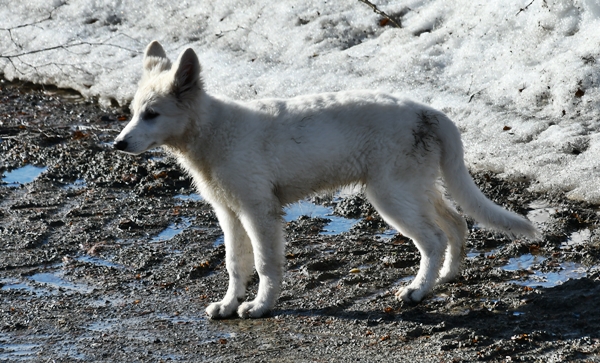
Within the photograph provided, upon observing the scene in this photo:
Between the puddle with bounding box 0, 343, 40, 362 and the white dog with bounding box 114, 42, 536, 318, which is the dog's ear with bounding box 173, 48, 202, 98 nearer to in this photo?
the white dog with bounding box 114, 42, 536, 318

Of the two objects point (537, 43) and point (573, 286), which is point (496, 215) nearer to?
point (573, 286)

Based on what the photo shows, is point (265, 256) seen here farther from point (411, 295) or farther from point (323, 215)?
point (323, 215)

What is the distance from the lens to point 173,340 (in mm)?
4711

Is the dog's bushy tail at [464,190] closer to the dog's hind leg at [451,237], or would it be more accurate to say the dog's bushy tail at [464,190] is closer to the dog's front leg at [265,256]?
the dog's hind leg at [451,237]

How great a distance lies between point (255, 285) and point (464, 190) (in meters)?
→ 1.72

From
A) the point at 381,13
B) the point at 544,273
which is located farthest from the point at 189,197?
the point at 381,13

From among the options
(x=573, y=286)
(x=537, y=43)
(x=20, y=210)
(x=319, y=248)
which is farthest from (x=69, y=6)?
(x=573, y=286)

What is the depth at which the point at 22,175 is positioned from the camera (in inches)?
315

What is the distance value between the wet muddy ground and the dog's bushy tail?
1.24 feet

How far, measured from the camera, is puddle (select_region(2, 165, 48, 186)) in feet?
25.7

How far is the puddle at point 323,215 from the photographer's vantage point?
21.4 feet

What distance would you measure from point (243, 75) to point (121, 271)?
500 cm

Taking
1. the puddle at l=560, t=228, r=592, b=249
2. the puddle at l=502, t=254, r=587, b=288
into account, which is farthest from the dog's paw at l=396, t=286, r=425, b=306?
the puddle at l=560, t=228, r=592, b=249

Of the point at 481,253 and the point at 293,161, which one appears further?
the point at 481,253
